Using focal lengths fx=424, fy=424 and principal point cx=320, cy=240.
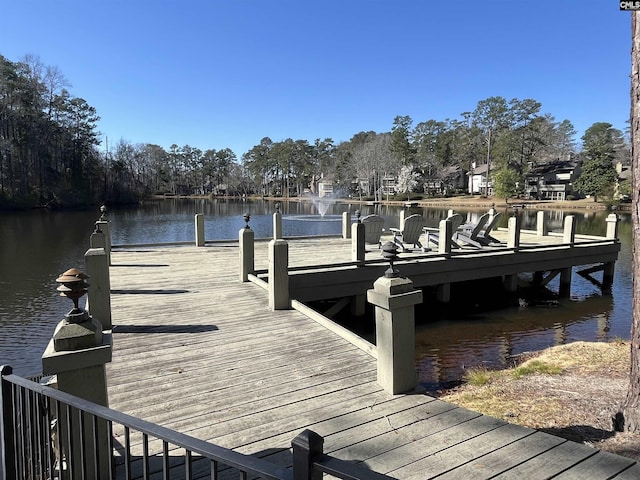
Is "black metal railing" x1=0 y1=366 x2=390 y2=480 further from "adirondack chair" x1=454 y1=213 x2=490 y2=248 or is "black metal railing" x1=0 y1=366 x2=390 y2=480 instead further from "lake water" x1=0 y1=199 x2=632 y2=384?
"adirondack chair" x1=454 y1=213 x2=490 y2=248

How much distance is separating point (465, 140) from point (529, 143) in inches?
426

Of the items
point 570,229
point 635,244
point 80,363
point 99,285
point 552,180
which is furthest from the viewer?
point 552,180

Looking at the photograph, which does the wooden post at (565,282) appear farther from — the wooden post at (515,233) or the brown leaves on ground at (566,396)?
the brown leaves on ground at (566,396)

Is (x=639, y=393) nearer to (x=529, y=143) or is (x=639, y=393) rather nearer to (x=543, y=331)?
(x=543, y=331)

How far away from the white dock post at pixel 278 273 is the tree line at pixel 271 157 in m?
50.3

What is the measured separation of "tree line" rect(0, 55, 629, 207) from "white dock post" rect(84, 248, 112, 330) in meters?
49.8

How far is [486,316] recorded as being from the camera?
11031mm

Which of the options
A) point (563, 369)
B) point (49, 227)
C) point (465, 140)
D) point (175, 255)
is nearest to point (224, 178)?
point (465, 140)

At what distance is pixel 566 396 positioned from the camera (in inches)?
193

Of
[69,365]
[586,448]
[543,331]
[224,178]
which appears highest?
[224,178]

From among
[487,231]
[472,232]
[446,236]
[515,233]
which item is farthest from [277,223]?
[515,233]

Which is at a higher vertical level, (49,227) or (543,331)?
(49,227)

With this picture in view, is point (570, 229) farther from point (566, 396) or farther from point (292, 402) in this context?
point (292, 402)

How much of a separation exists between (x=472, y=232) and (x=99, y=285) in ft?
35.2
